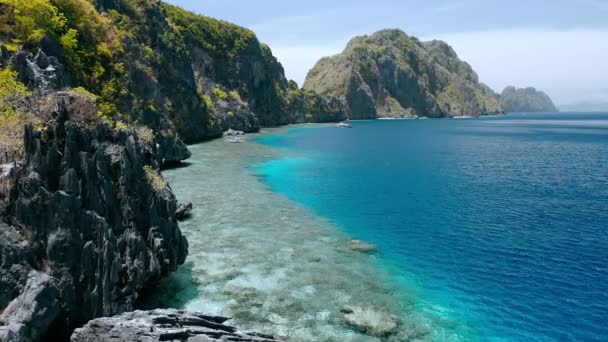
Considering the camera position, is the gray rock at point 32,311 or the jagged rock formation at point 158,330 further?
the jagged rock formation at point 158,330

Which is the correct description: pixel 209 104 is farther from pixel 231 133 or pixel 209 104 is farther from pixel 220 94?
pixel 220 94

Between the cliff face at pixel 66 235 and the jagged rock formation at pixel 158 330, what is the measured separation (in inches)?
83.7

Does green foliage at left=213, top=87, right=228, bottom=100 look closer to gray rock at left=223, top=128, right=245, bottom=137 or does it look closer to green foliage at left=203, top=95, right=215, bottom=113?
green foliage at left=203, top=95, right=215, bottom=113

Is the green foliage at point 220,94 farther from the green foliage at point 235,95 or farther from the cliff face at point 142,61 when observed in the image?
the green foliage at point 235,95

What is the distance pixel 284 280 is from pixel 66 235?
14.8 metres

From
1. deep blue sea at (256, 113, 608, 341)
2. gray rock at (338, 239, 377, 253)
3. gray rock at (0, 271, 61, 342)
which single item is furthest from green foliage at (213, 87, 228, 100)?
gray rock at (0, 271, 61, 342)

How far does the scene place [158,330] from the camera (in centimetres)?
1566

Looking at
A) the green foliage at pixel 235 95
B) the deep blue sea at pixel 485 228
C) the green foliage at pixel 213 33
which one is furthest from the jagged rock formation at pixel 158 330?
the green foliage at pixel 235 95

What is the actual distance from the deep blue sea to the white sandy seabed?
2734 mm

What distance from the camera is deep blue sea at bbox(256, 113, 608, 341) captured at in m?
25.1

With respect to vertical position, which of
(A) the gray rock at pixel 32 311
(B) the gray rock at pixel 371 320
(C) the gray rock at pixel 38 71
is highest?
(C) the gray rock at pixel 38 71

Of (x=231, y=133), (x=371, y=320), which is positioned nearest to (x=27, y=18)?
(x=371, y=320)

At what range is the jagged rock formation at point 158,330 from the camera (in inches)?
609

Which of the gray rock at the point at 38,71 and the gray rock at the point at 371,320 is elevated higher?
the gray rock at the point at 38,71
